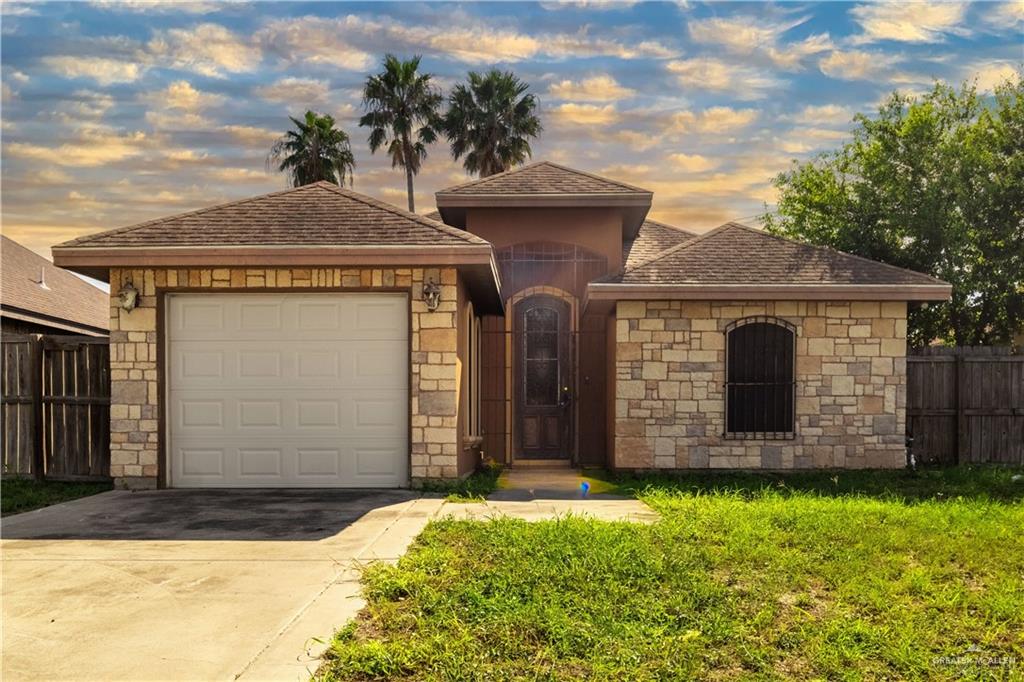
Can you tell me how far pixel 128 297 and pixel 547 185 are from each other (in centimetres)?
730

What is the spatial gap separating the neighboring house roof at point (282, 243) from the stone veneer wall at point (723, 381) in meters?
2.93

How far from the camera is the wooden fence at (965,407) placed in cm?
1284

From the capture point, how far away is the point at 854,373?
11.9m

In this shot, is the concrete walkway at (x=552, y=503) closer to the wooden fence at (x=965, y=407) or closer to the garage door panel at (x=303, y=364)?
the garage door panel at (x=303, y=364)

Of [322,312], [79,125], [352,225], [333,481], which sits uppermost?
[79,125]

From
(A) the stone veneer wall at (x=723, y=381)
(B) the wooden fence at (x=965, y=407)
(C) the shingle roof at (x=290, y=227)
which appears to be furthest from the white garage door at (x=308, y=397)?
(B) the wooden fence at (x=965, y=407)

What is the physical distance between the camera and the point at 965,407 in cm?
1287

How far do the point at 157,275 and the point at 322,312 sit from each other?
7.13 ft

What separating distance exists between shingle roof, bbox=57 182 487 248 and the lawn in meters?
4.09

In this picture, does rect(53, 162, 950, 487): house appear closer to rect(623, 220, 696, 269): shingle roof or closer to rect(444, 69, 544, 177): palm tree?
rect(623, 220, 696, 269): shingle roof

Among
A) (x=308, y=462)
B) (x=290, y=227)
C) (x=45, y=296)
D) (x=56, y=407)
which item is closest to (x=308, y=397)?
(x=308, y=462)

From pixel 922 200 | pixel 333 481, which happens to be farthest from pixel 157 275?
pixel 922 200

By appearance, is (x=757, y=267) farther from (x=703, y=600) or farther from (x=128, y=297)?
(x=128, y=297)

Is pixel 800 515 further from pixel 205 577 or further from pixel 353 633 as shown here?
pixel 205 577
